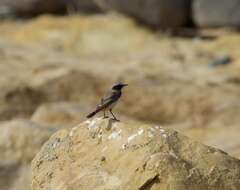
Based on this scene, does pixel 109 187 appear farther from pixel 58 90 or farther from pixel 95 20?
pixel 95 20

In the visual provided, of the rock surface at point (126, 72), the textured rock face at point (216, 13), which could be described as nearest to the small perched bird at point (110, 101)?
the rock surface at point (126, 72)

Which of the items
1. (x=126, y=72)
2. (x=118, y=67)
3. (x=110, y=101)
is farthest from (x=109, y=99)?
(x=118, y=67)

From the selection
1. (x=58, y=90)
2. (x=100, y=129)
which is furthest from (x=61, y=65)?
(x=100, y=129)

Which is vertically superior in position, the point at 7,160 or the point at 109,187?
the point at 109,187

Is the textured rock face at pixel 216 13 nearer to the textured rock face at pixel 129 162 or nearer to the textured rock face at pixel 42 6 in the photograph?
the textured rock face at pixel 42 6

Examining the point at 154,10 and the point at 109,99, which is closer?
the point at 109,99

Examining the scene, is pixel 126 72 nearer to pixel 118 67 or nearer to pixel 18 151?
pixel 118 67

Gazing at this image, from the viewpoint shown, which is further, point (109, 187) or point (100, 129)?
point (100, 129)
